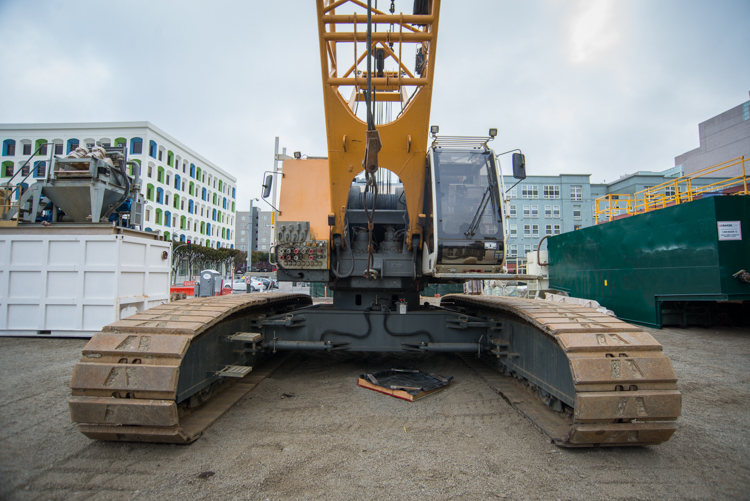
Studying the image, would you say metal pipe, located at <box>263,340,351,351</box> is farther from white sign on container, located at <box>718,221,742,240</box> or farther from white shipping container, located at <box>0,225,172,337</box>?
white sign on container, located at <box>718,221,742,240</box>

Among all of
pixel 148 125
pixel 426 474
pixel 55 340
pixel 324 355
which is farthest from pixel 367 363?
pixel 148 125

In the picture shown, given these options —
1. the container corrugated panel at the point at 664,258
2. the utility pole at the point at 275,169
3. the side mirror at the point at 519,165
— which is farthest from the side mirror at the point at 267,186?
the container corrugated panel at the point at 664,258

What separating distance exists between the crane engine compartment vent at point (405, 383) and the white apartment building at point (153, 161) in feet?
124

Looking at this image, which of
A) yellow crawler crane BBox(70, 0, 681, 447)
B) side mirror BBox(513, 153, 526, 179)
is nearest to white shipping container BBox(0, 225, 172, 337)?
yellow crawler crane BBox(70, 0, 681, 447)

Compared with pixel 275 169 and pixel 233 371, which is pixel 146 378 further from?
pixel 275 169

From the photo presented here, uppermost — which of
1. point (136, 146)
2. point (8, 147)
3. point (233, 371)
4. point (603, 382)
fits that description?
point (8, 147)

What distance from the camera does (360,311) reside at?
4457 millimetres

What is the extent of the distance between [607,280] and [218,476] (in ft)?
37.2

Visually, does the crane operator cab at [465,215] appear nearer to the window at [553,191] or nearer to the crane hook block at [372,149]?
the crane hook block at [372,149]

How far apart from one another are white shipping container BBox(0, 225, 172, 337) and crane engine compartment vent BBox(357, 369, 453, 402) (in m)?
5.52

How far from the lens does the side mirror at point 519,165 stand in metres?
3.98

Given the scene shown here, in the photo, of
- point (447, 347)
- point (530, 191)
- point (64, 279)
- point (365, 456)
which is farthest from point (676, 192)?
point (530, 191)

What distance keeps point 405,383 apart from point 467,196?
2.15 m

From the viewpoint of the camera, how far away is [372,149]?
2797 millimetres
